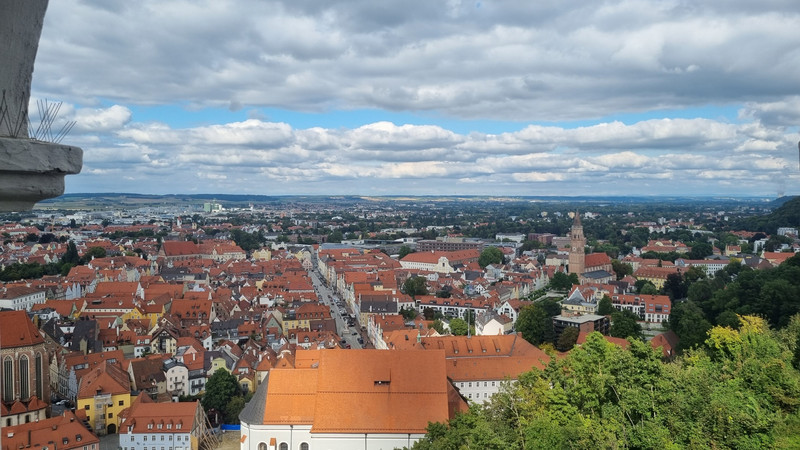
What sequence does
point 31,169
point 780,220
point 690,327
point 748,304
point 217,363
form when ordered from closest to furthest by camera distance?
point 31,169 → point 217,363 → point 690,327 → point 748,304 → point 780,220

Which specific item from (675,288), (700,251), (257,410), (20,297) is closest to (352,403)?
(257,410)

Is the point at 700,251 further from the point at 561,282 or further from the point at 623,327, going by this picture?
the point at 623,327

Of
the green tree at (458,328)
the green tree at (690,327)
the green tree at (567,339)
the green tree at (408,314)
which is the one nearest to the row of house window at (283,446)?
the green tree at (690,327)

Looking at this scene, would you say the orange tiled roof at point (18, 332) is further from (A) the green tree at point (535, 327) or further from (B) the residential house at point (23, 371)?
(A) the green tree at point (535, 327)

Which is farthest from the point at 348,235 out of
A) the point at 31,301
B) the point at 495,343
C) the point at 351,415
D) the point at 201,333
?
the point at 351,415

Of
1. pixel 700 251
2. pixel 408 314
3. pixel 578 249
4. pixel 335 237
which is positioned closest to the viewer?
pixel 408 314

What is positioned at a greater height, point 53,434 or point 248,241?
point 248,241
